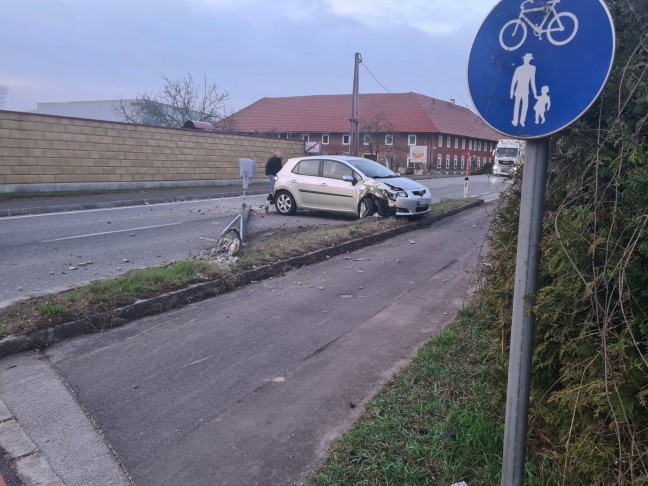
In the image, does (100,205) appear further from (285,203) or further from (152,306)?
(152,306)

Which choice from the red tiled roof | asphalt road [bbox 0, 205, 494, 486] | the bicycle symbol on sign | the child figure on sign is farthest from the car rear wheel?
the red tiled roof

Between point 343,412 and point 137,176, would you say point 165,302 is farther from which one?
point 137,176

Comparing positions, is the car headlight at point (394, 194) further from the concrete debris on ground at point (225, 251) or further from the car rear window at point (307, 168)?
the concrete debris on ground at point (225, 251)

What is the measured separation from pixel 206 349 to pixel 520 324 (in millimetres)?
3602

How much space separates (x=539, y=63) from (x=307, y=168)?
13.1 m

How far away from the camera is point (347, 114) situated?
64188 millimetres

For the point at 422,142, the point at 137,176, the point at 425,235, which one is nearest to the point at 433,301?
the point at 425,235

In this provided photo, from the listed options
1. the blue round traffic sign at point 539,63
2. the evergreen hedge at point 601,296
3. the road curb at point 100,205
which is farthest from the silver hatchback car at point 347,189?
the blue round traffic sign at point 539,63

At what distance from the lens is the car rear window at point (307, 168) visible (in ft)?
49.2

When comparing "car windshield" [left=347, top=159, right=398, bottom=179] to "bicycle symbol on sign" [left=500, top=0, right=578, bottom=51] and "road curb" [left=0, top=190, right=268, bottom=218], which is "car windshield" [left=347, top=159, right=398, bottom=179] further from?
"bicycle symbol on sign" [left=500, top=0, right=578, bottom=51]

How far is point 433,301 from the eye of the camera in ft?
23.0

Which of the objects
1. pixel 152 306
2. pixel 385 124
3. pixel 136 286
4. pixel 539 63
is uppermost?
pixel 385 124

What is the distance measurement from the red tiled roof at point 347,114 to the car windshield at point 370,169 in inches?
1864

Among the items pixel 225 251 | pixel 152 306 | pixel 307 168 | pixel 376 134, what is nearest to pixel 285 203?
Result: pixel 307 168
